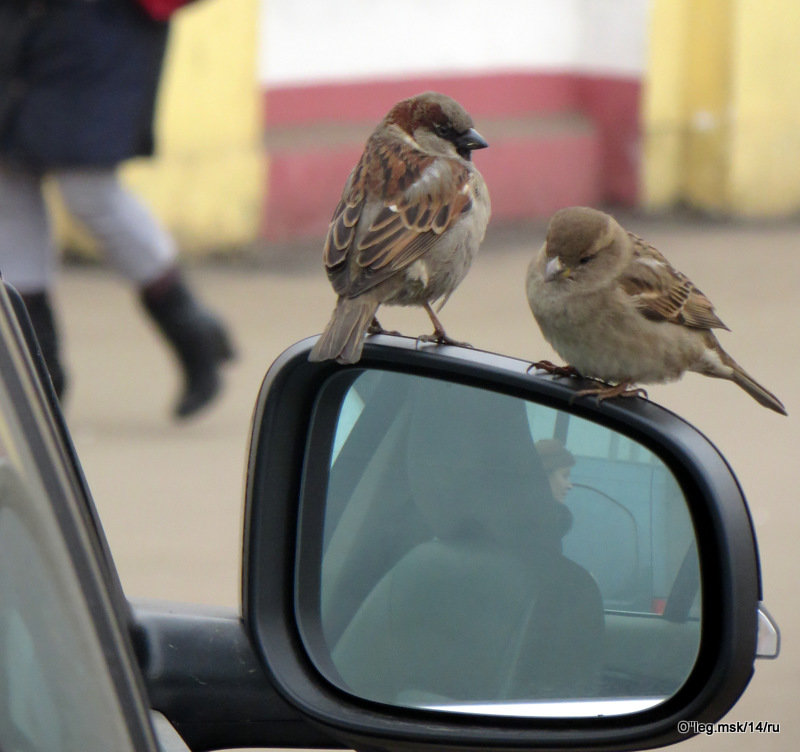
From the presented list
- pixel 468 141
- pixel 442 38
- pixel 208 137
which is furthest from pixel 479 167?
pixel 468 141

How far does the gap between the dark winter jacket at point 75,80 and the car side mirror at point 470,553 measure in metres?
4.07

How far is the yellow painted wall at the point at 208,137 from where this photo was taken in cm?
962

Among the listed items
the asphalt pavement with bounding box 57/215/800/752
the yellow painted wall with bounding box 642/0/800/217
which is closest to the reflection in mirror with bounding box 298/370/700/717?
the asphalt pavement with bounding box 57/215/800/752

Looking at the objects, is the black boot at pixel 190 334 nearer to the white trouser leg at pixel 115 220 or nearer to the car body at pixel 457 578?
the white trouser leg at pixel 115 220

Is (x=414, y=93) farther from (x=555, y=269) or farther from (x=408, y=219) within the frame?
(x=555, y=269)

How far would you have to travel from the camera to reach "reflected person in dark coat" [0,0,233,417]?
5852 mm

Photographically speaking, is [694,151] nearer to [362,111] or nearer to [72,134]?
[362,111]

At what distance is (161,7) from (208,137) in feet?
12.7

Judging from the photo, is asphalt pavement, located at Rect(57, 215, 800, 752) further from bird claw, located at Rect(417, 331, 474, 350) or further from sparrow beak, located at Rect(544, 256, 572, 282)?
bird claw, located at Rect(417, 331, 474, 350)

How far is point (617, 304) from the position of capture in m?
2.59

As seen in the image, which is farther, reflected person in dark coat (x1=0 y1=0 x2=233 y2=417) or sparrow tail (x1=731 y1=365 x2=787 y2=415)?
reflected person in dark coat (x1=0 y1=0 x2=233 y2=417)

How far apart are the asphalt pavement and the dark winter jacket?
4.60 ft

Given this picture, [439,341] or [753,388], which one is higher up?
[439,341]

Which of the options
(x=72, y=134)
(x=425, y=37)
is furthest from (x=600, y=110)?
(x=72, y=134)
